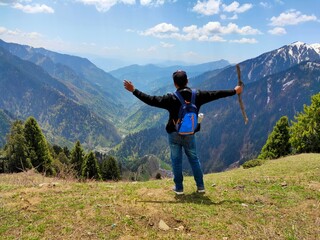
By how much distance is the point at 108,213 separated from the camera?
29.9ft

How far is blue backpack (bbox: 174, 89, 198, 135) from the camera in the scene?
390 inches

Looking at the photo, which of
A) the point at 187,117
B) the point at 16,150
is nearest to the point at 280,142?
the point at 16,150

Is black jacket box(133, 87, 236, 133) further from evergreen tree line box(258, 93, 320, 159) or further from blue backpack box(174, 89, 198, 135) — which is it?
evergreen tree line box(258, 93, 320, 159)

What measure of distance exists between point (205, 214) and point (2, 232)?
5.36 metres

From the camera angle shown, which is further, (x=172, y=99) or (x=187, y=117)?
(x=187, y=117)

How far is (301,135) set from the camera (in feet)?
160

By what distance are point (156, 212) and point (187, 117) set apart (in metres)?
2.97

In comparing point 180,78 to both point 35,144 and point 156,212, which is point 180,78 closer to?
point 156,212

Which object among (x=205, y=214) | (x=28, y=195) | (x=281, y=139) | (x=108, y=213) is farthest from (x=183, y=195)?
(x=281, y=139)

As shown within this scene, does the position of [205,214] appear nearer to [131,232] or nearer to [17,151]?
[131,232]

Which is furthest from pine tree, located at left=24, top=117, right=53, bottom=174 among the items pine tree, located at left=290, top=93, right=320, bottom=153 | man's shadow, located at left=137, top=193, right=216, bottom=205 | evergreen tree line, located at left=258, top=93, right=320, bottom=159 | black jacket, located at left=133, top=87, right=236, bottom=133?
black jacket, located at left=133, top=87, right=236, bottom=133

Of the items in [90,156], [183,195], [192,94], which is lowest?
[90,156]

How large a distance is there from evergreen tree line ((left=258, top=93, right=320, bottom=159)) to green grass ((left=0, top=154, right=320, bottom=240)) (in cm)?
3825

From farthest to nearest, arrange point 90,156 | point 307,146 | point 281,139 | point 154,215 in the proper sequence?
point 90,156 → point 281,139 → point 307,146 → point 154,215
